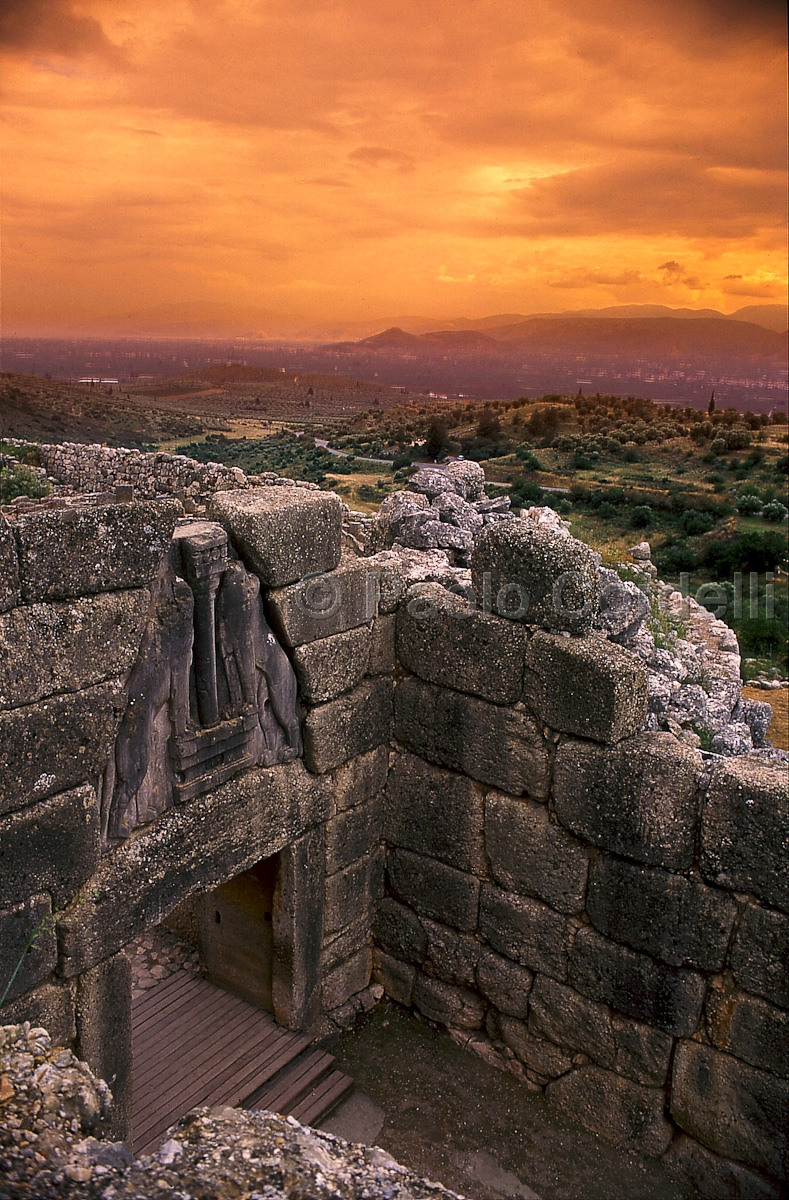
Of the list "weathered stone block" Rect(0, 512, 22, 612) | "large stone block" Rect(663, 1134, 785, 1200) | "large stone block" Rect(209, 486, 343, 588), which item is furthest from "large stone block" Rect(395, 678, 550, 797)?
"weathered stone block" Rect(0, 512, 22, 612)

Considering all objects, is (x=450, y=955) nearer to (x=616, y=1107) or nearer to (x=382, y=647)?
(x=616, y=1107)

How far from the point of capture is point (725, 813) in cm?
471

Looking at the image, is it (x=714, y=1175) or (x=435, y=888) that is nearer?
(x=714, y=1175)

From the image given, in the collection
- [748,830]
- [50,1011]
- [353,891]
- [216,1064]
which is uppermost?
[748,830]

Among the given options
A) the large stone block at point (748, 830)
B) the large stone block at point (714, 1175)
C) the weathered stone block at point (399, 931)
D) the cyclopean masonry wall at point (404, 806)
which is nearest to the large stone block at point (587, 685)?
the cyclopean masonry wall at point (404, 806)

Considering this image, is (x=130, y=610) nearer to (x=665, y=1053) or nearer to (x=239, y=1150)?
(x=239, y=1150)

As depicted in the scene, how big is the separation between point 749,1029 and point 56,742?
3964 millimetres

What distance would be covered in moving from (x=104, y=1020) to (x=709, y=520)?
911 inches

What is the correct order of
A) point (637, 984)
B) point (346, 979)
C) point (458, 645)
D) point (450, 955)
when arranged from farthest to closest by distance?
1. point (346, 979)
2. point (450, 955)
3. point (458, 645)
4. point (637, 984)

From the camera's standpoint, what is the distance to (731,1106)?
5.02 metres

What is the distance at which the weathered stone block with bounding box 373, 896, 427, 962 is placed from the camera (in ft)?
21.2

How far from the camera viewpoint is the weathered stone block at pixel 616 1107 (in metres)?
5.38

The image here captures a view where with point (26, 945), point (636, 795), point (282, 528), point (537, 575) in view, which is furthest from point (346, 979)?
point (282, 528)

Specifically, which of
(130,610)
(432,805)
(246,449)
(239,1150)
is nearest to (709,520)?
(246,449)
